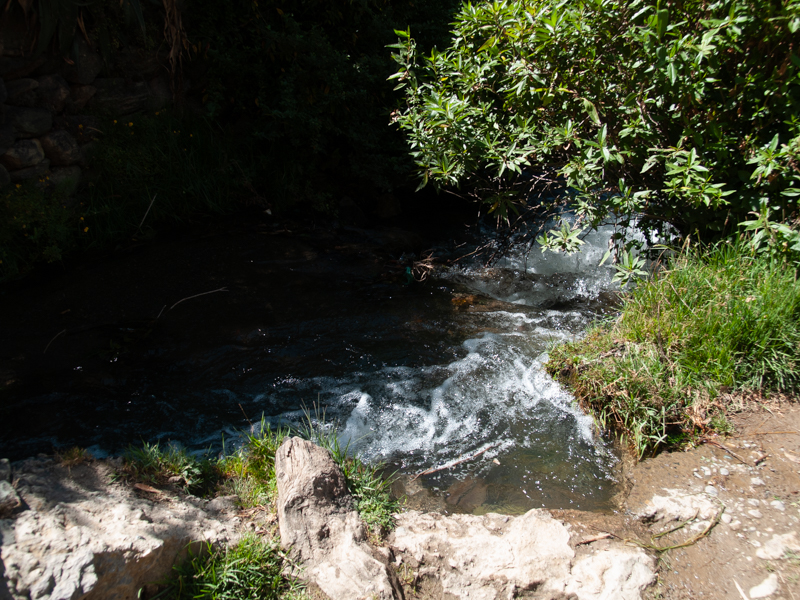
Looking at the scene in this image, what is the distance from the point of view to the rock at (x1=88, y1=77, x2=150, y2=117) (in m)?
5.92

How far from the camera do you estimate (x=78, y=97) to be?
5.71 meters

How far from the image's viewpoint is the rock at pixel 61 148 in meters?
5.40

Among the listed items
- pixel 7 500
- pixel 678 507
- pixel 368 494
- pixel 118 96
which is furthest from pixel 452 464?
pixel 118 96

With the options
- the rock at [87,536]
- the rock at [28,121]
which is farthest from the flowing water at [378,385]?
the rock at [28,121]

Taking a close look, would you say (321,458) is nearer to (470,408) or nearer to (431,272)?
(470,408)

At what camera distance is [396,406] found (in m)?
3.74

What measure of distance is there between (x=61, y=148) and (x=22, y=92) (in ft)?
2.01

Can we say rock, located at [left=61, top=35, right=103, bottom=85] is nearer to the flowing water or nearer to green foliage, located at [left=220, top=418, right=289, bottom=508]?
the flowing water

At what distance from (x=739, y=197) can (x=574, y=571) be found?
2.58 metres

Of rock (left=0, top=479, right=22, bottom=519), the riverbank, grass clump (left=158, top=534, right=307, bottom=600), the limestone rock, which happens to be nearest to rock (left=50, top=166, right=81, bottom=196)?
the limestone rock

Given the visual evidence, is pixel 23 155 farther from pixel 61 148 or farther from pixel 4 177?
pixel 61 148

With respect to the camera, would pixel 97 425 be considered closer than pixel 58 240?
Yes

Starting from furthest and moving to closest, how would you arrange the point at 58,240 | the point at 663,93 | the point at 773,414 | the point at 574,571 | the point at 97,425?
1. the point at 58,240
2. the point at 97,425
3. the point at 663,93
4. the point at 773,414
5. the point at 574,571

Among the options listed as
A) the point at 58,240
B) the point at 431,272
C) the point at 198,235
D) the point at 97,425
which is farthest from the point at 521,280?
the point at 58,240
